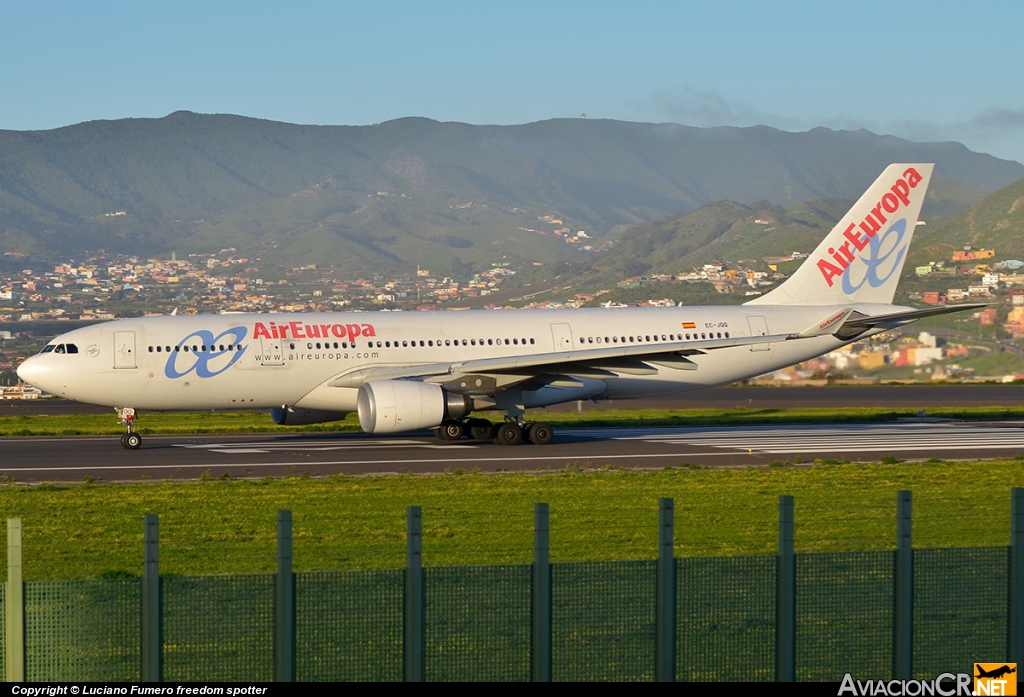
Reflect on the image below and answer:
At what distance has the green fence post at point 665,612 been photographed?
27.1ft

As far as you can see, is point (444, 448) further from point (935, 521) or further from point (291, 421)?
point (935, 521)

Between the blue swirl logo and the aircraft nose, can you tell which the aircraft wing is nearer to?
the blue swirl logo

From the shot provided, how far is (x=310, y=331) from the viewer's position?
31.8 m

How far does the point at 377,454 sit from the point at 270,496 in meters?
8.59

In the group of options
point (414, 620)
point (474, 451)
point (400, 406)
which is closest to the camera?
point (414, 620)

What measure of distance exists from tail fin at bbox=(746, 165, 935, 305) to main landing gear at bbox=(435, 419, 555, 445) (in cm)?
918

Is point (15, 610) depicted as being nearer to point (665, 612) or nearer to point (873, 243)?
point (665, 612)

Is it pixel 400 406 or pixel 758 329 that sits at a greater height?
pixel 758 329

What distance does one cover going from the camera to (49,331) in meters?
128

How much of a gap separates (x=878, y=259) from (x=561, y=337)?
34.4 ft

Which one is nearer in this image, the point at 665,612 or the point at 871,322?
the point at 665,612

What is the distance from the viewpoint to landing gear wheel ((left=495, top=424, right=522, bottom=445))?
103 feet

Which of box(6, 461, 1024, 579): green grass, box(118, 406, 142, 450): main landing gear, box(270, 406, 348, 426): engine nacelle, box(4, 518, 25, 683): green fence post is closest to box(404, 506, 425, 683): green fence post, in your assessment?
box(4, 518, 25, 683): green fence post

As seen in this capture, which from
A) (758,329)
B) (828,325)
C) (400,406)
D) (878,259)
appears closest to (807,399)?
(878,259)
